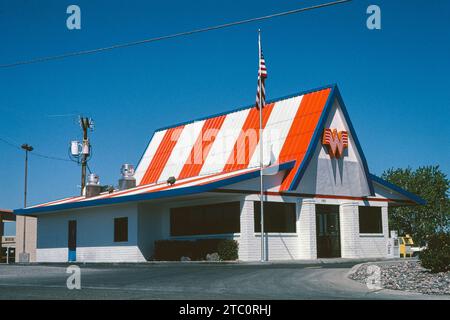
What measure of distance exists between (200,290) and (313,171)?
18832mm

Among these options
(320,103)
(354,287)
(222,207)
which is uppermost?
(320,103)

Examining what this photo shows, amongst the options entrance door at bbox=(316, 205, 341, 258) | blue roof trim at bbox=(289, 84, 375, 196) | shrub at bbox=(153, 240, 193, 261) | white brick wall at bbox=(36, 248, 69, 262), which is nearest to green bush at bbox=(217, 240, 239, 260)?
shrub at bbox=(153, 240, 193, 261)

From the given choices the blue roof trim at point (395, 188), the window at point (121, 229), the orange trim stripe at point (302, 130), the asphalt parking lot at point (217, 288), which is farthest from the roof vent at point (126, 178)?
the asphalt parking lot at point (217, 288)

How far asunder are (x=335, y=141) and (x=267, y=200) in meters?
5.77

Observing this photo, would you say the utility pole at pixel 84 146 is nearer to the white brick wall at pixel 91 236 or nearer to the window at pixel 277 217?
the white brick wall at pixel 91 236

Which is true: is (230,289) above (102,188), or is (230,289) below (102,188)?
below

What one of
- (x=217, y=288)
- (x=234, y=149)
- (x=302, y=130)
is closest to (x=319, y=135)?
(x=302, y=130)

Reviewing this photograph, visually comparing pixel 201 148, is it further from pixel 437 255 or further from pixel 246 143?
pixel 437 255

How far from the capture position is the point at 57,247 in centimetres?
3794

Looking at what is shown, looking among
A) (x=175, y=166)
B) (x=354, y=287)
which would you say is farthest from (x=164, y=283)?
(x=175, y=166)

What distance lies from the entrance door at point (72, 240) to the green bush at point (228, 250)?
11904 mm

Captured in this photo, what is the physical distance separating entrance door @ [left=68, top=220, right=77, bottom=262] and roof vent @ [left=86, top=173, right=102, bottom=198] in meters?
2.09
